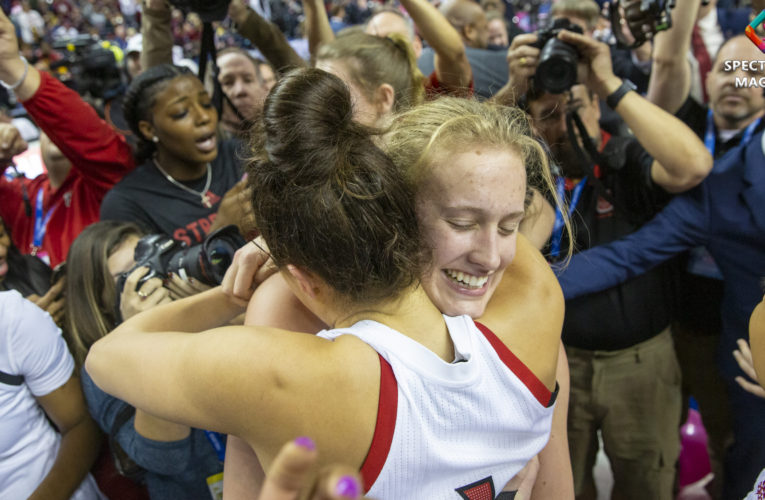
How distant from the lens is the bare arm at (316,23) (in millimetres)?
2246

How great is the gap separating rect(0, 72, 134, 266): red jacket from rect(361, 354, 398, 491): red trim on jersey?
1596mm

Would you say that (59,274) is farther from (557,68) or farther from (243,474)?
(557,68)

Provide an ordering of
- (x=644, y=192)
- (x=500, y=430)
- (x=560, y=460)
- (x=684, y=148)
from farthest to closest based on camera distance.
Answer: (x=644, y=192), (x=684, y=148), (x=560, y=460), (x=500, y=430)

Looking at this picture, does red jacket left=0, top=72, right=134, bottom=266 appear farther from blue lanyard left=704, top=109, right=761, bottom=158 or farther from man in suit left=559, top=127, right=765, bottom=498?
blue lanyard left=704, top=109, right=761, bottom=158

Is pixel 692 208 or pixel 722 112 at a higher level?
pixel 722 112

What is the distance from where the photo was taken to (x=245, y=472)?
861 millimetres

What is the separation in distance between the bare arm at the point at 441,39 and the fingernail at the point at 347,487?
1679 millimetres

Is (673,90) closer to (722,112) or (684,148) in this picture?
(722,112)


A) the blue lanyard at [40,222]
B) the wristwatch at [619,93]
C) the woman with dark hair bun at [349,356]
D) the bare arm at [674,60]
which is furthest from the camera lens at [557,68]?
the blue lanyard at [40,222]

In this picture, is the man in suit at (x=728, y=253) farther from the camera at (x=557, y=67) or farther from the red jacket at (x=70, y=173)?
the red jacket at (x=70, y=173)

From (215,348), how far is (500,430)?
1.33 ft

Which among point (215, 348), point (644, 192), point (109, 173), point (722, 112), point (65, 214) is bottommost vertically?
point (65, 214)

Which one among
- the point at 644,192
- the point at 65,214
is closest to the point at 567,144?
the point at 644,192

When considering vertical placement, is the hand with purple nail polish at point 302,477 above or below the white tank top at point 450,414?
above
